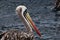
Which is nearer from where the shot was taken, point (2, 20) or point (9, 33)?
point (9, 33)

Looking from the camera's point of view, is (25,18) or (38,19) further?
(38,19)

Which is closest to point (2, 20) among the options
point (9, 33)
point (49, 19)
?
point (49, 19)

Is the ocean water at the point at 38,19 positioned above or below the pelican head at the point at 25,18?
below

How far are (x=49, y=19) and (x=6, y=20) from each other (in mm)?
2279

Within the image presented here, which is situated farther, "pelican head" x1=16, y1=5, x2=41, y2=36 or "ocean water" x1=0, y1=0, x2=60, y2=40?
"ocean water" x1=0, y1=0, x2=60, y2=40

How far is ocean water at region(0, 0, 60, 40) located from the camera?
593 inches

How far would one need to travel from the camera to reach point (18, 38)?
988cm

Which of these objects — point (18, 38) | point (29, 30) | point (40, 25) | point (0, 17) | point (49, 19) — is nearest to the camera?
point (18, 38)

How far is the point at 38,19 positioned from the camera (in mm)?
17938

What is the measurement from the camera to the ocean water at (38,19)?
49.4 feet

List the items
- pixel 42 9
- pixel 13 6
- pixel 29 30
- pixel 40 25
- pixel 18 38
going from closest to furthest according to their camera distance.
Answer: pixel 18 38 → pixel 29 30 → pixel 40 25 → pixel 42 9 → pixel 13 6

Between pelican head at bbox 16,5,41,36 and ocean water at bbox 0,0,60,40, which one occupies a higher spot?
pelican head at bbox 16,5,41,36

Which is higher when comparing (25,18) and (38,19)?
(25,18)

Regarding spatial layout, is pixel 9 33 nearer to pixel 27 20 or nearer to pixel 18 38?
pixel 18 38
